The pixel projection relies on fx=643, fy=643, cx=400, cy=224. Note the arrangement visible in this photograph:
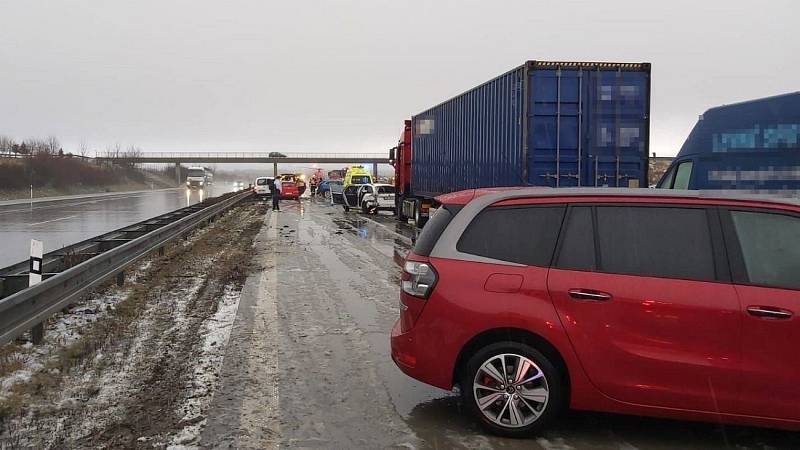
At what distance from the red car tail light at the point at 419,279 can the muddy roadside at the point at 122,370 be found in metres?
1.72

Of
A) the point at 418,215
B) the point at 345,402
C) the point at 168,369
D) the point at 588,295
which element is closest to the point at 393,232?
the point at 418,215

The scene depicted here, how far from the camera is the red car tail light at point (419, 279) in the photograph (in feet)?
14.6

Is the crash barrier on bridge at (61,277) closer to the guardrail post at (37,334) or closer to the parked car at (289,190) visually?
the guardrail post at (37,334)

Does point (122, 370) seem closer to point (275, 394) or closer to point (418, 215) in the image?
point (275, 394)

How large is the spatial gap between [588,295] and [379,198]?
974 inches

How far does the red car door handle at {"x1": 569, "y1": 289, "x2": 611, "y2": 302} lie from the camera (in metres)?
4.06

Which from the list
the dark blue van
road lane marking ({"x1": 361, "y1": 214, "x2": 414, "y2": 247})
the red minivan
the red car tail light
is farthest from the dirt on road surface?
road lane marking ({"x1": 361, "y1": 214, "x2": 414, "y2": 247})

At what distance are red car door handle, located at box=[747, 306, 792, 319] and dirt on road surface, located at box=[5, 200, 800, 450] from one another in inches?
37.5

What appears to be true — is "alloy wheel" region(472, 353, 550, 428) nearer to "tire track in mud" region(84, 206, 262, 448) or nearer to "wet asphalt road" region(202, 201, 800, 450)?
"wet asphalt road" region(202, 201, 800, 450)

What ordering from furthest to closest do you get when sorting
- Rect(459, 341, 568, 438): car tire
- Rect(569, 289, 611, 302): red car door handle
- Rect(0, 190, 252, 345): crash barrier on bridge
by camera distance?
1. Rect(0, 190, 252, 345): crash barrier on bridge
2. Rect(459, 341, 568, 438): car tire
3. Rect(569, 289, 611, 302): red car door handle

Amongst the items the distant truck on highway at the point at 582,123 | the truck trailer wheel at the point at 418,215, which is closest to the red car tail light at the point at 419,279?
the distant truck on highway at the point at 582,123

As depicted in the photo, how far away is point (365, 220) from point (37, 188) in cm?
3509

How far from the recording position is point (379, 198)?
28.7m

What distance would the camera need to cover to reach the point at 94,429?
4281 mm
